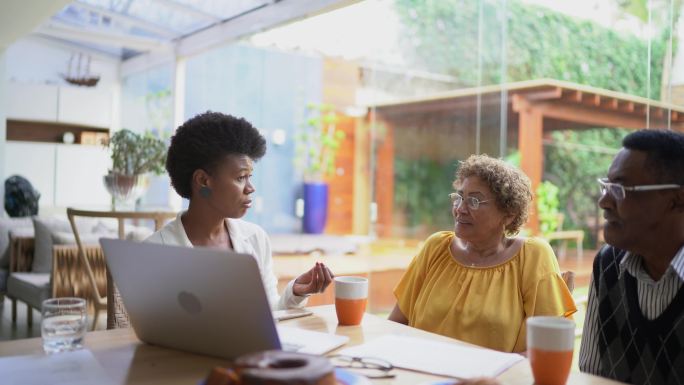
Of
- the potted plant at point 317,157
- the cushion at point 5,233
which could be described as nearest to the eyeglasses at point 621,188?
the cushion at point 5,233

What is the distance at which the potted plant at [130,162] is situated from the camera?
3.68 metres

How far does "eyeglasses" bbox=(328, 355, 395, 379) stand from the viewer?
3.61 ft

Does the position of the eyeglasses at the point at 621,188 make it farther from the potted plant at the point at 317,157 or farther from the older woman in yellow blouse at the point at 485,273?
the potted plant at the point at 317,157

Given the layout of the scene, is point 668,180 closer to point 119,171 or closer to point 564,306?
point 564,306

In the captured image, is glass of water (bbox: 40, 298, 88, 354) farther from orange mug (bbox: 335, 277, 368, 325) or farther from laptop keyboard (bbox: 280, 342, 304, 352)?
orange mug (bbox: 335, 277, 368, 325)

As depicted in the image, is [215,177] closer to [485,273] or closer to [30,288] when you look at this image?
[485,273]

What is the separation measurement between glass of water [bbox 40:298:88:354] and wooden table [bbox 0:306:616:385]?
33 mm

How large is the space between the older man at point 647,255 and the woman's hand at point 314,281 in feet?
2.20

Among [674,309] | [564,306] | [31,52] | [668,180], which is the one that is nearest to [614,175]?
[668,180]

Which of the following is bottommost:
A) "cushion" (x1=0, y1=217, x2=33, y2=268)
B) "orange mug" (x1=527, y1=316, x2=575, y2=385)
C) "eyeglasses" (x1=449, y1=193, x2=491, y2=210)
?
"cushion" (x1=0, y1=217, x2=33, y2=268)

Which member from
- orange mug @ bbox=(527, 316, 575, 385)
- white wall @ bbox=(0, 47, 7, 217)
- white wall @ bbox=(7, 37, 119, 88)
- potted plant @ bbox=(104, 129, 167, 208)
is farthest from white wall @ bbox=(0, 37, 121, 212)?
orange mug @ bbox=(527, 316, 575, 385)

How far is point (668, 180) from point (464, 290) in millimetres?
719

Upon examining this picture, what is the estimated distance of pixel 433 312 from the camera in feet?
6.38

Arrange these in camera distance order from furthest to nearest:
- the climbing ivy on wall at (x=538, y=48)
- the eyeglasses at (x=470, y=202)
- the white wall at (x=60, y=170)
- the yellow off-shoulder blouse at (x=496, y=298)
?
the white wall at (x=60, y=170)
the climbing ivy on wall at (x=538, y=48)
the eyeglasses at (x=470, y=202)
the yellow off-shoulder blouse at (x=496, y=298)
